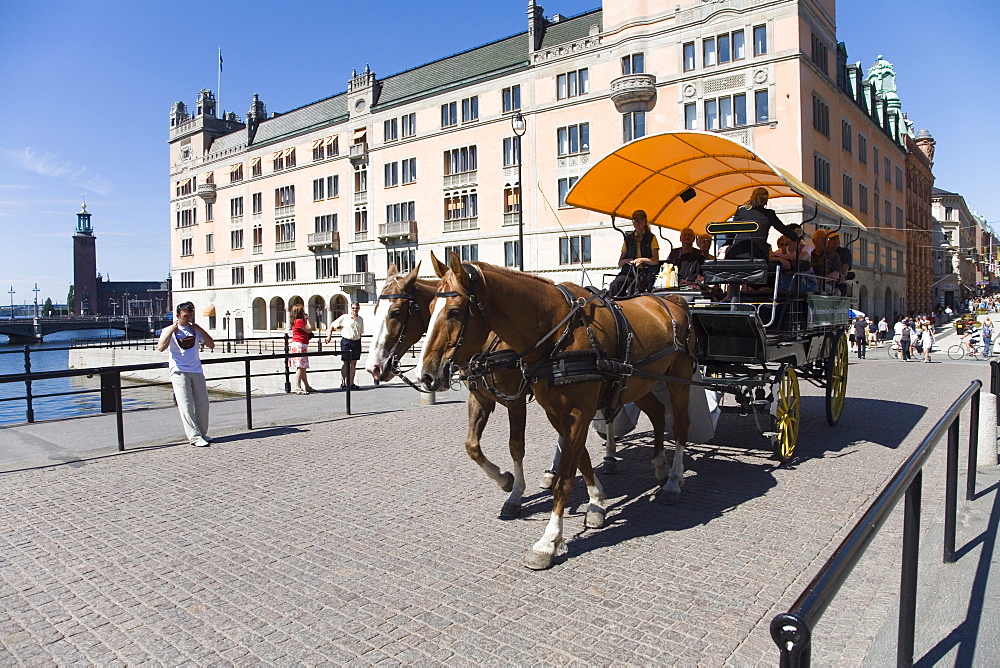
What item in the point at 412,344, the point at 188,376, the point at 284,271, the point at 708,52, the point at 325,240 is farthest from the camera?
the point at 284,271

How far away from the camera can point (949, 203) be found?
340 feet

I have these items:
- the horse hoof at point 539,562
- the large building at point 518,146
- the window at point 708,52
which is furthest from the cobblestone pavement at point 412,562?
the window at point 708,52

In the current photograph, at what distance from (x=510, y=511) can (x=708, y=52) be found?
36.5 m

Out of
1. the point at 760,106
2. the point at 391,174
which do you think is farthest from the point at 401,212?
the point at 760,106

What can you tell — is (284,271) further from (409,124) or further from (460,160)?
(460,160)

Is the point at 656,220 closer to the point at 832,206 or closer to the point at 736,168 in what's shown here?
the point at 736,168

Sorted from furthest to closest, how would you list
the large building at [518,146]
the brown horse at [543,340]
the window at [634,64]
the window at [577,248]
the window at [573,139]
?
the window at [573,139] → the window at [577,248] → the window at [634,64] → the large building at [518,146] → the brown horse at [543,340]

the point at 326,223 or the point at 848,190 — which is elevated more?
the point at 326,223

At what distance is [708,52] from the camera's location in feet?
120

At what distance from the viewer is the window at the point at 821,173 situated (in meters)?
36.0

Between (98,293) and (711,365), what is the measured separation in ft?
548

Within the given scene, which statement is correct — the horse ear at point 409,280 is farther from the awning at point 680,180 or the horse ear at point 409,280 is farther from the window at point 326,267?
the window at point 326,267

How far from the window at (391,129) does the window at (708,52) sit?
2559 centimetres

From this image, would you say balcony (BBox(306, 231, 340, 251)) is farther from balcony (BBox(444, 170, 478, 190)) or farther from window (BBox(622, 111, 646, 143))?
window (BBox(622, 111, 646, 143))
